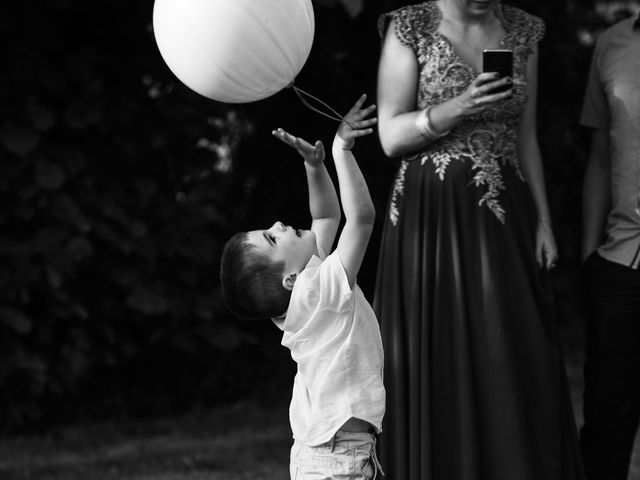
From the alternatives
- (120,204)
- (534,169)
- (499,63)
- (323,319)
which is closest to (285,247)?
(323,319)

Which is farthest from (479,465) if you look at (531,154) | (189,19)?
(189,19)

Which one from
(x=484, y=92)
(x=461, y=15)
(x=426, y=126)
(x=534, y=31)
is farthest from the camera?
(x=534, y=31)

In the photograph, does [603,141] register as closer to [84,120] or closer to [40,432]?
[84,120]

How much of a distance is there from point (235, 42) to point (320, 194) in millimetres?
459

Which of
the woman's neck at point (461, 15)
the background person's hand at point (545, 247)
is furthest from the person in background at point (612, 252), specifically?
the woman's neck at point (461, 15)

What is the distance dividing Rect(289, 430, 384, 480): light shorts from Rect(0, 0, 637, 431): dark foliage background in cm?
198

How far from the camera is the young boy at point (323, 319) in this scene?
2375 millimetres

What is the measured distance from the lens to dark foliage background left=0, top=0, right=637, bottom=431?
15.1 ft

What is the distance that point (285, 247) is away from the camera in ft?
8.06

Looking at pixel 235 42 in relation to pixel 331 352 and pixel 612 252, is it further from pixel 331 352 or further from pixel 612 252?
pixel 612 252

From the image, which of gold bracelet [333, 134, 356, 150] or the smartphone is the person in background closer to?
the smartphone

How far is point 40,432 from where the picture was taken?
16.8ft

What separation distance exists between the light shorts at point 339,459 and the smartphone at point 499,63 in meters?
0.98

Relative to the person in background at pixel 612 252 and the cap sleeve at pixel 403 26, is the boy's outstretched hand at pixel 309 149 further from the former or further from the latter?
the person in background at pixel 612 252
